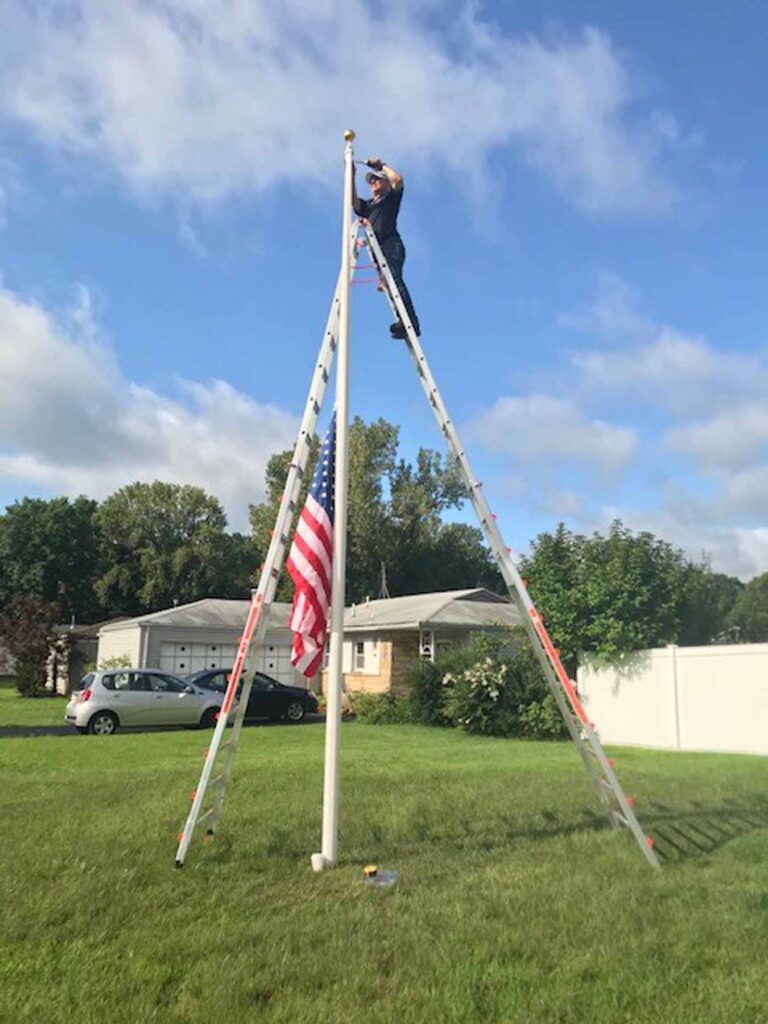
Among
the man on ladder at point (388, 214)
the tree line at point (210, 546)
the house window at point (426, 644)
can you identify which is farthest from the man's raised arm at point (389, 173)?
the tree line at point (210, 546)

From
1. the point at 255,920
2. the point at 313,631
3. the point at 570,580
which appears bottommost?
the point at 255,920

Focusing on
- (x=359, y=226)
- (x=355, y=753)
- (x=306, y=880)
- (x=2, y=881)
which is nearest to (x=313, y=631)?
(x=306, y=880)

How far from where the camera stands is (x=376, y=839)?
7070 millimetres

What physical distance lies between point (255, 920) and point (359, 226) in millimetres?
5644

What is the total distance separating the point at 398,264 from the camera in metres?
7.73

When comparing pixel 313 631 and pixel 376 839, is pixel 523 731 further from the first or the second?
pixel 313 631

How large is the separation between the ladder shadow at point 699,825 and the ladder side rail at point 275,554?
347 cm

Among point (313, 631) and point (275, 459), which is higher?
point (275, 459)

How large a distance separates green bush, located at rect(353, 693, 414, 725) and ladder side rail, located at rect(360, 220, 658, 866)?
1554cm

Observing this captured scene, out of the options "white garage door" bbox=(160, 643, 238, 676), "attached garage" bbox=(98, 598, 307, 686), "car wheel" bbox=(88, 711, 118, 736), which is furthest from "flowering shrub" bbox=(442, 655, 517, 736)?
"white garage door" bbox=(160, 643, 238, 676)

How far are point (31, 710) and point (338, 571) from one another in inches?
829

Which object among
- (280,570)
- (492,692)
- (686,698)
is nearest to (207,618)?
(492,692)

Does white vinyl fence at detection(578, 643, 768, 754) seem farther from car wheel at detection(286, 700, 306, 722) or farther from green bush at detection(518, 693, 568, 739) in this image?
car wheel at detection(286, 700, 306, 722)

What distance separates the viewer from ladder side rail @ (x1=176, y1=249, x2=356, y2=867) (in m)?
6.42
